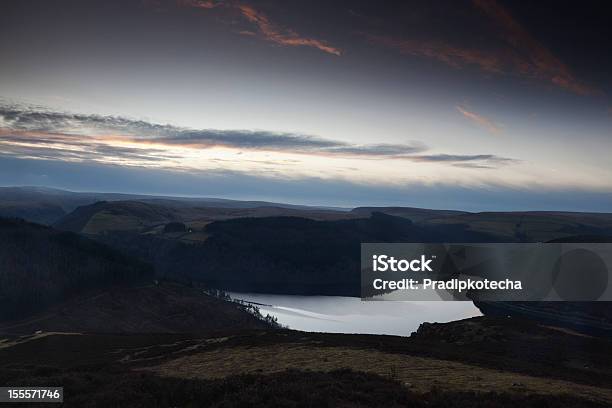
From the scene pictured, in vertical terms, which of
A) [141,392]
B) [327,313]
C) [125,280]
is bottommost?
[327,313]

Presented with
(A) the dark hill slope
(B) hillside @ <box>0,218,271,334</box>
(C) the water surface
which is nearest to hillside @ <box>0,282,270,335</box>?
(B) hillside @ <box>0,218,271,334</box>

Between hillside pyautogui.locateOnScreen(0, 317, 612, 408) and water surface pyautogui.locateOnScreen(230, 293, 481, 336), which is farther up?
hillside pyautogui.locateOnScreen(0, 317, 612, 408)

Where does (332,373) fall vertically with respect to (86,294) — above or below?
above

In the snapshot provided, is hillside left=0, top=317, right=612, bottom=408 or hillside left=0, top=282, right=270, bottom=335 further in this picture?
hillside left=0, top=282, right=270, bottom=335

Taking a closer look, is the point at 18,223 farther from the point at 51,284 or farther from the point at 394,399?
the point at 394,399

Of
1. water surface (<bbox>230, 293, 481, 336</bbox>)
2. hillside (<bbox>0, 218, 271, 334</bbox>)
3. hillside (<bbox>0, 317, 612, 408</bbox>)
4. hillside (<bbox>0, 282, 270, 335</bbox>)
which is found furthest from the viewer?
water surface (<bbox>230, 293, 481, 336</bbox>)

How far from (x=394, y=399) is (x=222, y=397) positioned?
8884mm

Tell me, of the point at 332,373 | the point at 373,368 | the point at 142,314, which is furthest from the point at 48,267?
→ the point at 332,373

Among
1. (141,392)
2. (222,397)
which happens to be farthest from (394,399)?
(141,392)

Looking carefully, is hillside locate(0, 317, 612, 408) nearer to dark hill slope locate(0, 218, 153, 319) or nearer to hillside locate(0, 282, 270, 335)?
hillside locate(0, 282, 270, 335)

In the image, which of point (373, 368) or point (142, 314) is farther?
point (142, 314)

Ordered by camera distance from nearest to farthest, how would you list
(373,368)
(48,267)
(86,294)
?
(373,368) → (86,294) → (48,267)

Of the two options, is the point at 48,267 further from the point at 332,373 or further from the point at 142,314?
the point at 332,373

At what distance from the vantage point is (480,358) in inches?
1523
